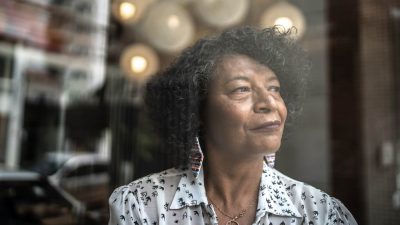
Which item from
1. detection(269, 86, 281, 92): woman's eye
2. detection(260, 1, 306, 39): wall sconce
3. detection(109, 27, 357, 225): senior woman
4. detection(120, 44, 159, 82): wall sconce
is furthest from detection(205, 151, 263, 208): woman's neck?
detection(120, 44, 159, 82): wall sconce

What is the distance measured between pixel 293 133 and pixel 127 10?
8.52 feet

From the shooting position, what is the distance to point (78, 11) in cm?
575

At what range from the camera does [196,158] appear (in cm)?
156

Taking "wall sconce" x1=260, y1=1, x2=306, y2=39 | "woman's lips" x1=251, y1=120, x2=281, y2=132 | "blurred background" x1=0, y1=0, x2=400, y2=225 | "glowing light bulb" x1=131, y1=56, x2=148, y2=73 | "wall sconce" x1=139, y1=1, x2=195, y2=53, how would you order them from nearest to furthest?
"woman's lips" x1=251, y1=120, x2=281, y2=132 < "wall sconce" x1=260, y1=1, x2=306, y2=39 < "blurred background" x1=0, y1=0, x2=400, y2=225 < "wall sconce" x1=139, y1=1, x2=195, y2=53 < "glowing light bulb" x1=131, y1=56, x2=148, y2=73

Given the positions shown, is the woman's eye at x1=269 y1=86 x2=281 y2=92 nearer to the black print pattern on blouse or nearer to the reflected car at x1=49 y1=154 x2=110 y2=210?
the black print pattern on blouse

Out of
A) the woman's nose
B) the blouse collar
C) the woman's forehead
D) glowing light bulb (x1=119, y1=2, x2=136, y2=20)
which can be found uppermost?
glowing light bulb (x1=119, y1=2, x2=136, y2=20)

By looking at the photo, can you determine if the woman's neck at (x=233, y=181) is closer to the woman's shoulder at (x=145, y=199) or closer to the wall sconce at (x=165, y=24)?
the woman's shoulder at (x=145, y=199)

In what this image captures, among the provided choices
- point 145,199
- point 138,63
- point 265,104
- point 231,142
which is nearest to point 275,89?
point 265,104

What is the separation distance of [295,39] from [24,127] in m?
5.96

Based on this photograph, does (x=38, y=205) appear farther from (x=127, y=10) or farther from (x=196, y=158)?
(x=196, y=158)

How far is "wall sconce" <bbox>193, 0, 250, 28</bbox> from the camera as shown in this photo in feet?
7.07

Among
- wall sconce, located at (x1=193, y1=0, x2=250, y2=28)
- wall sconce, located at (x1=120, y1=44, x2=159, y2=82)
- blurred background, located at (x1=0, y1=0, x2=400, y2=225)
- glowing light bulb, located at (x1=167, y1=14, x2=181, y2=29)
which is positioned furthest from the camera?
wall sconce, located at (x1=120, y1=44, x2=159, y2=82)

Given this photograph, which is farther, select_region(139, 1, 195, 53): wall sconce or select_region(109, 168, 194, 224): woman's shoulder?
select_region(139, 1, 195, 53): wall sconce

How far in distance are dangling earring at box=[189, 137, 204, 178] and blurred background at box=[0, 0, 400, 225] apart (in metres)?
0.32
